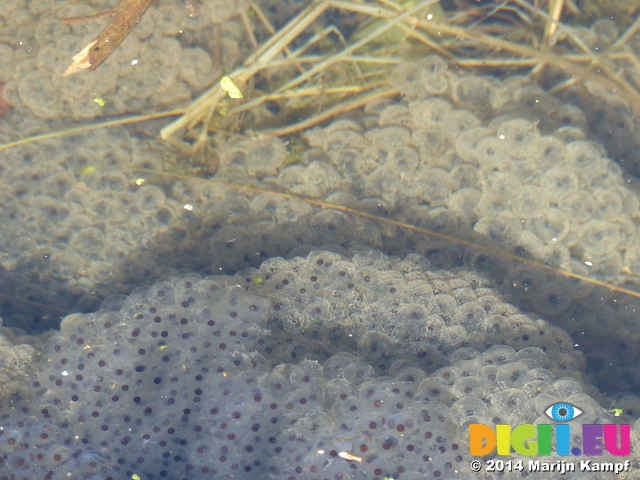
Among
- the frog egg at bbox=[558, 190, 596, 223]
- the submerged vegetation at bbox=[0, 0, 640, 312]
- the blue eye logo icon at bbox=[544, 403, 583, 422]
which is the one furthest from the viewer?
the submerged vegetation at bbox=[0, 0, 640, 312]

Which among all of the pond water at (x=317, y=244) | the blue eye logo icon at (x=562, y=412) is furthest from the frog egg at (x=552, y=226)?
the blue eye logo icon at (x=562, y=412)

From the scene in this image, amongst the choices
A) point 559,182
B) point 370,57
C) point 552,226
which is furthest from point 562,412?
point 370,57

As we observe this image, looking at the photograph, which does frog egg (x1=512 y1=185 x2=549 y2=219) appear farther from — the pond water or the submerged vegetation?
the submerged vegetation

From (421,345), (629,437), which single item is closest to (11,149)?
(421,345)

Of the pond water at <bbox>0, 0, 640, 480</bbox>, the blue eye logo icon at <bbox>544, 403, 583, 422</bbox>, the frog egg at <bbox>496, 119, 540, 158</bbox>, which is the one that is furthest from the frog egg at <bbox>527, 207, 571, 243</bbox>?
the blue eye logo icon at <bbox>544, 403, 583, 422</bbox>

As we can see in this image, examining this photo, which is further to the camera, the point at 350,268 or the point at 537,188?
the point at 537,188

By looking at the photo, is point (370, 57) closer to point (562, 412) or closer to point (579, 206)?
point (579, 206)

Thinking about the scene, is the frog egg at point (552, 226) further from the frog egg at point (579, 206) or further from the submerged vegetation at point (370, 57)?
the submerged vegetation at point (370, 57)

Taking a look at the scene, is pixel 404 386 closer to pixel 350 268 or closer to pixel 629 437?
pixel 350 268

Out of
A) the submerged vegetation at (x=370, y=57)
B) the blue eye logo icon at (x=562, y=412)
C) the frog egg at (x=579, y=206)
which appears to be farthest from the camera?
the submerged vegetation at (x=370, y=57)
